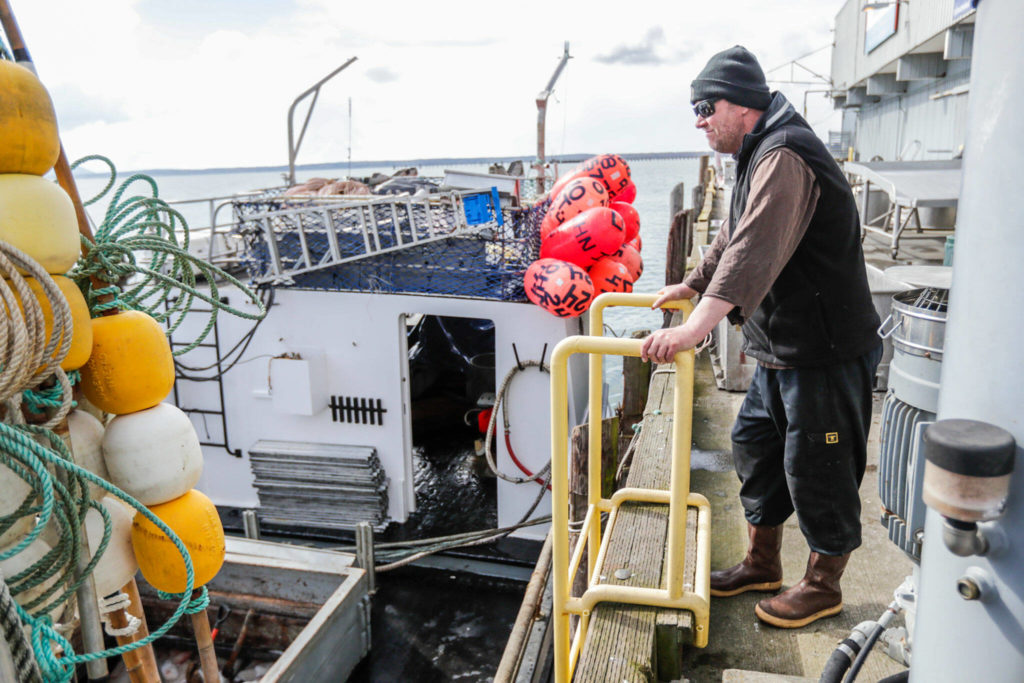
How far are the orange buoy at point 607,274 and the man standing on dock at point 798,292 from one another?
400 centimetres

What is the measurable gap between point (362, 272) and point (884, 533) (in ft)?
18.5

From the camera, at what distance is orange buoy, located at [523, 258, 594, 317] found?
6.51m

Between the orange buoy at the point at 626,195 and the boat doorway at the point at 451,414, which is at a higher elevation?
the orange buoy at the point at 626,195

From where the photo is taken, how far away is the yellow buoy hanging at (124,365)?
2234mm

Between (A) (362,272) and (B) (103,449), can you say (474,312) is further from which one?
(B) (103,449)

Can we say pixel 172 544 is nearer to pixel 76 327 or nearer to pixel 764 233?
pixel 76 327

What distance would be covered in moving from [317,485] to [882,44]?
20.8 m

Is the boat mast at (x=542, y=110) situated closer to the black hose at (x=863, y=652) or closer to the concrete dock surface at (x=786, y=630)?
the concrete dock surface at (x=786, y=630)

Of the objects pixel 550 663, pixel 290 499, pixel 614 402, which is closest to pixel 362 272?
pixel 290 499

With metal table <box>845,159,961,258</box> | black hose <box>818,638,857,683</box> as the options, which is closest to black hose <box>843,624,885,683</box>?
black hose <box>818,638,857,683</box>

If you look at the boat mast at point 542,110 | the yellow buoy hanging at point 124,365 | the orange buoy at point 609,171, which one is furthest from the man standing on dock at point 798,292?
the boat mast at point 542,110

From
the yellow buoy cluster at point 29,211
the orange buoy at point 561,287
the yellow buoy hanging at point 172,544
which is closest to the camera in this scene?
the yellow buoy cluster at point 29,211

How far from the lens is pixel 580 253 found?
21.5 ft

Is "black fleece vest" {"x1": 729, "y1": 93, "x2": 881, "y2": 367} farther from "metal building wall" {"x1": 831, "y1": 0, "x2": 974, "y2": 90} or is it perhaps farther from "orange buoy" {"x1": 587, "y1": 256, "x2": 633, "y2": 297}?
"metal building wall" {"x1": 831, "y1": 0, "x2": 974, "y2": 90}
